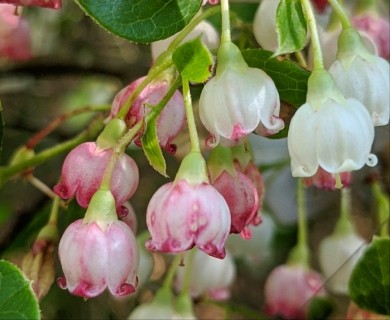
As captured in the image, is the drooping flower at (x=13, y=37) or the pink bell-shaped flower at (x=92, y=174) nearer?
the pink bell-shaped flower at (x=92, y=174)

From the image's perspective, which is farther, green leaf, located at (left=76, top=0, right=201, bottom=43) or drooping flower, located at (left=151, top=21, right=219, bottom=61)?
drooping flower, located at (left=151, top=21, right=219, bottom=61)

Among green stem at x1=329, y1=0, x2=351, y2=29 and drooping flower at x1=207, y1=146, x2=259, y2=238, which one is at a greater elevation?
green stem at x1=329, y1=0, x2=351, y2=29

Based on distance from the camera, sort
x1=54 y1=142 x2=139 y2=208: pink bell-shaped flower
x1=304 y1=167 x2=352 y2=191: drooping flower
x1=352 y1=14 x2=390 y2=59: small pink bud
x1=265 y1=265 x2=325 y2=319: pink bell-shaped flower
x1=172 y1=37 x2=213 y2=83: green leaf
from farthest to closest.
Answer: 1. x1=265 y1=265 x2=325 y2=319: pink bell-shaped flower
2. x1=352 y1=14 x2=390 y2=59: small pink bud
3. x1=304 y1=167 x2=352 y2=191: drooping flower
4. x1=54 y1=142 x2=139 y2=208: pink bell-shaped flower
5. x1=172 y1=37 x2=213 y2=83: green leaf

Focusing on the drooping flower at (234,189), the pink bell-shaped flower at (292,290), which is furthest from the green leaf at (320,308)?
the drooping flower at (234,189)

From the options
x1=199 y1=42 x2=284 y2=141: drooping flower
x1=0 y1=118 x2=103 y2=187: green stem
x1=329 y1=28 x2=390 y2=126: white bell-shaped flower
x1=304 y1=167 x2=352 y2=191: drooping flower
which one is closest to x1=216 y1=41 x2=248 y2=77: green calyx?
x1=199 y1=42 x2=284 y2=141: drooping flower

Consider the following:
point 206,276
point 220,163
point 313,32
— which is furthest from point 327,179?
point 206,276

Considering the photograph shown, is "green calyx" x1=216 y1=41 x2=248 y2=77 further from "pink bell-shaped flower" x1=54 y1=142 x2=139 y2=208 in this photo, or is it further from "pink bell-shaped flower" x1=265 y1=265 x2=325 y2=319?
"pink bell-shaped flower" x1=265 y1=265 x2=325 y2=319

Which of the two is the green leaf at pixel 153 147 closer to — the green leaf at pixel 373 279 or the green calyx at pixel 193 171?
the green calyx at pixel 193 171
